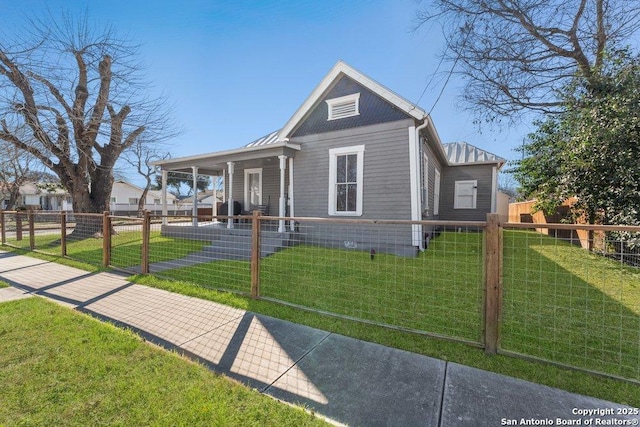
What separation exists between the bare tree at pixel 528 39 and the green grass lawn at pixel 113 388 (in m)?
10.3

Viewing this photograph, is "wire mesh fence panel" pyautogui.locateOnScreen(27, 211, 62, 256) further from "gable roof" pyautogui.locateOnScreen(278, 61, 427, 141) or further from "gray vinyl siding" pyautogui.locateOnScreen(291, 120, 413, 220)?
"gable roof" pyautogui.locateOnScreen(278, 61, 427, 141)

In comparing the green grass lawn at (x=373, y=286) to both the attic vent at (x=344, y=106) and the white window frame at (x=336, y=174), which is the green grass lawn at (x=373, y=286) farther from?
the attic vent at (x=344, y=106)

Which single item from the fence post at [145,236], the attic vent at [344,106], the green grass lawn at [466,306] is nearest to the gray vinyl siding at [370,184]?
the attic vent at [344,106]

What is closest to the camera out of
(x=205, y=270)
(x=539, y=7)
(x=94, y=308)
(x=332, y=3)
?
(x=94, y=308)

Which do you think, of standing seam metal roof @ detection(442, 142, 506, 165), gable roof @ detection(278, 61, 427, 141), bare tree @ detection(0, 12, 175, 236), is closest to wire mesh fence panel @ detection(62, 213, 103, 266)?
bare tree @ detection(0, 12, 175, 236)

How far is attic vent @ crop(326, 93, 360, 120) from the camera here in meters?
8.24

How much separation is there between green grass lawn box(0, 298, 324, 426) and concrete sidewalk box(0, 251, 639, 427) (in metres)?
0.19

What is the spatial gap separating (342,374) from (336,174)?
6.65 metres

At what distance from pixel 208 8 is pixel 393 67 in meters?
5.93

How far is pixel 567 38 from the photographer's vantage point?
30.6 ft

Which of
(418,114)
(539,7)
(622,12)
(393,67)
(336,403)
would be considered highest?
(539,7)

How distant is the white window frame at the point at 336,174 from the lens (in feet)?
26.7

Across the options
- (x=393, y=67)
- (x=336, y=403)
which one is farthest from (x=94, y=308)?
(x=393, y=67)

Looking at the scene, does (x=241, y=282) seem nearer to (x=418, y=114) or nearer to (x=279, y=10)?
(x=418, y=114)
